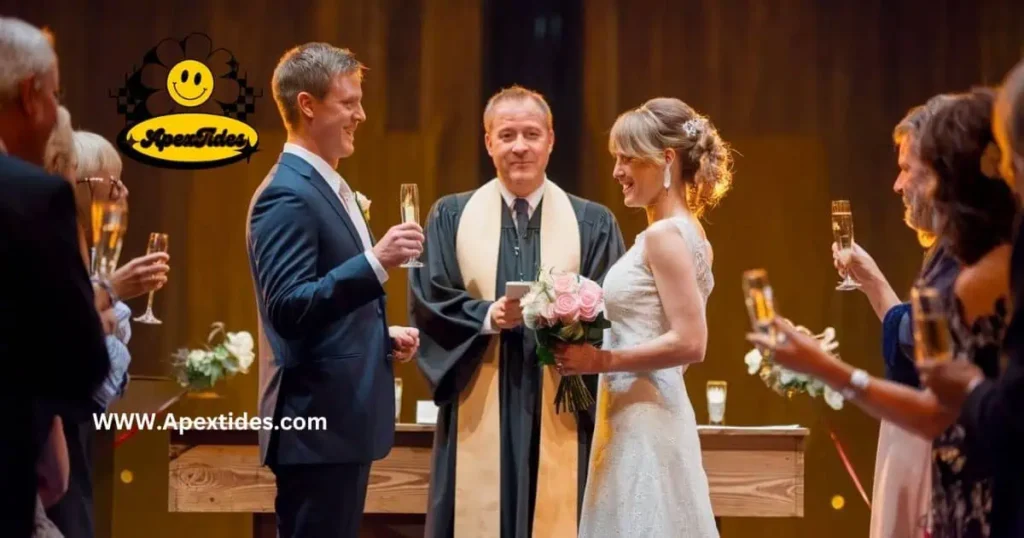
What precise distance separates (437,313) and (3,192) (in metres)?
2.39

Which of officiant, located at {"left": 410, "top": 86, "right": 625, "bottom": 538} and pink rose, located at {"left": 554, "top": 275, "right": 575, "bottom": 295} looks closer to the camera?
pink rose, located at {"left": 554, "top": 275, "right": 575, "bottom": 295}

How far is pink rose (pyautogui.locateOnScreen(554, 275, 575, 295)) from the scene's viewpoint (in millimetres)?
3217

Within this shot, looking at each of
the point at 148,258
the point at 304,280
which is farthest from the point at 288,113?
the point at 148,258

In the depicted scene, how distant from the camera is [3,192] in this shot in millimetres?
1846

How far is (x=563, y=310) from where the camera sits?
3193 mm

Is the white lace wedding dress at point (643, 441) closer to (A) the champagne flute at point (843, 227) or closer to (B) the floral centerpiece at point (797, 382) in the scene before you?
(A) the champagne flute at point (843, 227)

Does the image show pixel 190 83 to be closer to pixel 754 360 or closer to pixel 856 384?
pixel 754 360

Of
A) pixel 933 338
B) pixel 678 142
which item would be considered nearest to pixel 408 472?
pixel 678 142

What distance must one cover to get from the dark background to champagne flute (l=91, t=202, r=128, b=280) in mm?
3183

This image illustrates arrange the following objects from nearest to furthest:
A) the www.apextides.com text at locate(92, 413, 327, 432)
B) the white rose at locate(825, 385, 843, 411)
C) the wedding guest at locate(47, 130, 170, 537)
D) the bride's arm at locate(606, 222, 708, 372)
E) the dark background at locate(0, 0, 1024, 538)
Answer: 1. the wedding guest at locate(47, 130, 170, 537)
2. the bride's arm at locate(606, 222, 708, 372)
3. the www.apextides.com text at locate(92, 413, 327, 432)
4. the white rose at locate(825, 385, 843, 411)
5. the dark background at locate(0, 0, 1024, 538)

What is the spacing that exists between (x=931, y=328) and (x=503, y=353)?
7.95ft

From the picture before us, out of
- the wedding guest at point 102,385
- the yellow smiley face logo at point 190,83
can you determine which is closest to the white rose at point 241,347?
the yellow smiley face logo at point 190,83

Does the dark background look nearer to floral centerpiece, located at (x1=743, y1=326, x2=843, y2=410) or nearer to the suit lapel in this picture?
floral centerpiece, located at (x1=743, y1=326, x2=843, y2=410)

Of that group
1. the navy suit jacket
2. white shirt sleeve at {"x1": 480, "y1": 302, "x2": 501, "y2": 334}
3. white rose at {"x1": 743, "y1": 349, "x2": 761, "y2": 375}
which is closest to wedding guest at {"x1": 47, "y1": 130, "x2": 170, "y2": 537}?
the navy suit jacket
